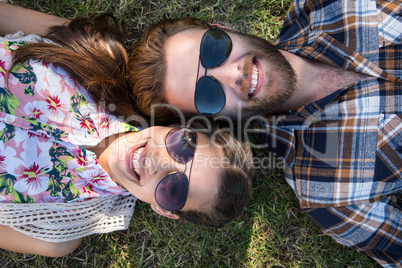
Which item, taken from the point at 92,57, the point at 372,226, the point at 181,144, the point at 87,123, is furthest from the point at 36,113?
the point at 372,226

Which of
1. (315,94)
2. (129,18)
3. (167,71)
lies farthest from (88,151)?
(315,94)

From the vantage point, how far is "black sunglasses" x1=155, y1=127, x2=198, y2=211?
2.31m

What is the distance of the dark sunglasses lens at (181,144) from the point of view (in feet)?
7.64

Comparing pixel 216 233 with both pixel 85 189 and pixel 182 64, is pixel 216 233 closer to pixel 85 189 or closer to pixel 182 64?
pixel 85 189

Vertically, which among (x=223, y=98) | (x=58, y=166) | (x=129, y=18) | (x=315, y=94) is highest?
(x=129, y=18)

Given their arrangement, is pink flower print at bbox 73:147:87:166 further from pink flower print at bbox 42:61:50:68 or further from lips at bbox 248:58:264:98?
lips at bbox 248:58:264:98

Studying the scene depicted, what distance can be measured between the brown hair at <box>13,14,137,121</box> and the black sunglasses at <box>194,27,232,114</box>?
81cm

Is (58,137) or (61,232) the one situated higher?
(58,137)

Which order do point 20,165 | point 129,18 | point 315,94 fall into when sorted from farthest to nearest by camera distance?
point 129,18
point 315,94
point 20,165

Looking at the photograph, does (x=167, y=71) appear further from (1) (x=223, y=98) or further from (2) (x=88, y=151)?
(2) (x=88, y=151)

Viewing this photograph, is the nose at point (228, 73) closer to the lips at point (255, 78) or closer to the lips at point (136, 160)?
the lips at point (255, 78)

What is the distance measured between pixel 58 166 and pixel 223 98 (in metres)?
1.59

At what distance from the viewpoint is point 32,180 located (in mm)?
2627

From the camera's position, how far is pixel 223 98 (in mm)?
2404
